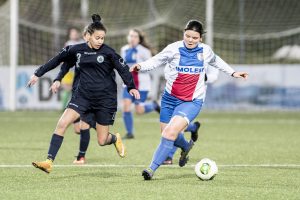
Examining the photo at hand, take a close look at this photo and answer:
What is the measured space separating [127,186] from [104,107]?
64.2 inches

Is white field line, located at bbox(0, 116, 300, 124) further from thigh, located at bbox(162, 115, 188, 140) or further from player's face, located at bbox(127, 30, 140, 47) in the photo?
thigh, located at bbox(162, 115, 188, 140)

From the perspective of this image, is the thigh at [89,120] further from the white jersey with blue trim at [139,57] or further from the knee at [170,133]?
the white jersey with blue trim at [139,57]

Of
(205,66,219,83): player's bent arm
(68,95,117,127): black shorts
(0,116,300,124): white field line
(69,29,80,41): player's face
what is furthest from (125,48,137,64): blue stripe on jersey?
(68,95,117,127): black shorts

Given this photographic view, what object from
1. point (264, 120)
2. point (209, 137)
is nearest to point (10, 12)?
point (264, 120)

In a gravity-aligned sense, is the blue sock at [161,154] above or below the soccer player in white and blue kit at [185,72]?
below

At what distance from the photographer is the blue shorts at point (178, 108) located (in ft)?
29.7

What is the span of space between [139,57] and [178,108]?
579 cm

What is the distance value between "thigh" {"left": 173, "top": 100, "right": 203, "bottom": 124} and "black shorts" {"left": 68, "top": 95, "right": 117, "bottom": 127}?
37.4 inches

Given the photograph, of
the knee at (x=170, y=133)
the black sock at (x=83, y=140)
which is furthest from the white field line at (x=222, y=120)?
the knee at (x=170, y=133)

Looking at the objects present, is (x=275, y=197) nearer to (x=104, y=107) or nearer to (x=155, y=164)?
(x=155, y=164)

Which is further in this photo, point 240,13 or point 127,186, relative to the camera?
point 240,13

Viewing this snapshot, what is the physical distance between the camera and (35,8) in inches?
888

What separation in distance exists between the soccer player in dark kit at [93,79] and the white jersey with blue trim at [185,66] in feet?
1.41

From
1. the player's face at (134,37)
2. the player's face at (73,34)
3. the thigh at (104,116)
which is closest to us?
the thigh at (104,116)
